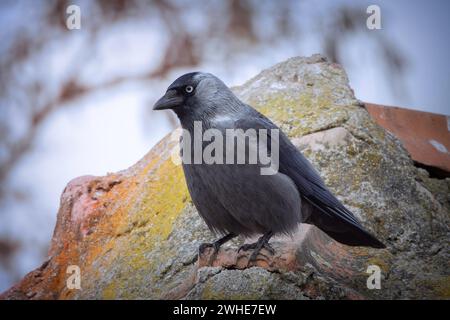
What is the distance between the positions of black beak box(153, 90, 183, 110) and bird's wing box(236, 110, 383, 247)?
17.6 inches

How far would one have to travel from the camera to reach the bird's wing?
4.19m

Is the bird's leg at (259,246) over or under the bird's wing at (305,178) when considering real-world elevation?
under

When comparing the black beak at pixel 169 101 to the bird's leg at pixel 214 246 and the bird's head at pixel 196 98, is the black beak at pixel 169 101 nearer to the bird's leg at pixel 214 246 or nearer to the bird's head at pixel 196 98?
the bird's head at pixel 196 98

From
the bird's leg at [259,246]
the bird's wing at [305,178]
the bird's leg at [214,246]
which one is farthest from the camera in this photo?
the bird's wing at [305,178]

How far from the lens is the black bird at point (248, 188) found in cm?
399

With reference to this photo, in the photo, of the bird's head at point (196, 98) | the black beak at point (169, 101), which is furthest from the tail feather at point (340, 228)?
the black beak at point (169, 101)

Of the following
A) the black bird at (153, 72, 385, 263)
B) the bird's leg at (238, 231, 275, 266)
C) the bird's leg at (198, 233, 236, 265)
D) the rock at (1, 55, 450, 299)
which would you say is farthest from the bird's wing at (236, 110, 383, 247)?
the bird's leg at (198, 233, 236, 265)

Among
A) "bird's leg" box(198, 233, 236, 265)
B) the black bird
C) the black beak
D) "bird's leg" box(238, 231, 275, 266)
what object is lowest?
"bird's leg" box(198, 233, 236, 265)

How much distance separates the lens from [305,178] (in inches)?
167

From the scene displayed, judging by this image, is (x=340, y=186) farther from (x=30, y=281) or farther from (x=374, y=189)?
(x=30, y=281)

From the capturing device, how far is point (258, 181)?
13.1ft

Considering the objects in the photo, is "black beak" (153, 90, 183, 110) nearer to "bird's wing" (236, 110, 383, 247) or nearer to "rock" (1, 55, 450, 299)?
"bird's wing" (236, 110, 383, 247)
